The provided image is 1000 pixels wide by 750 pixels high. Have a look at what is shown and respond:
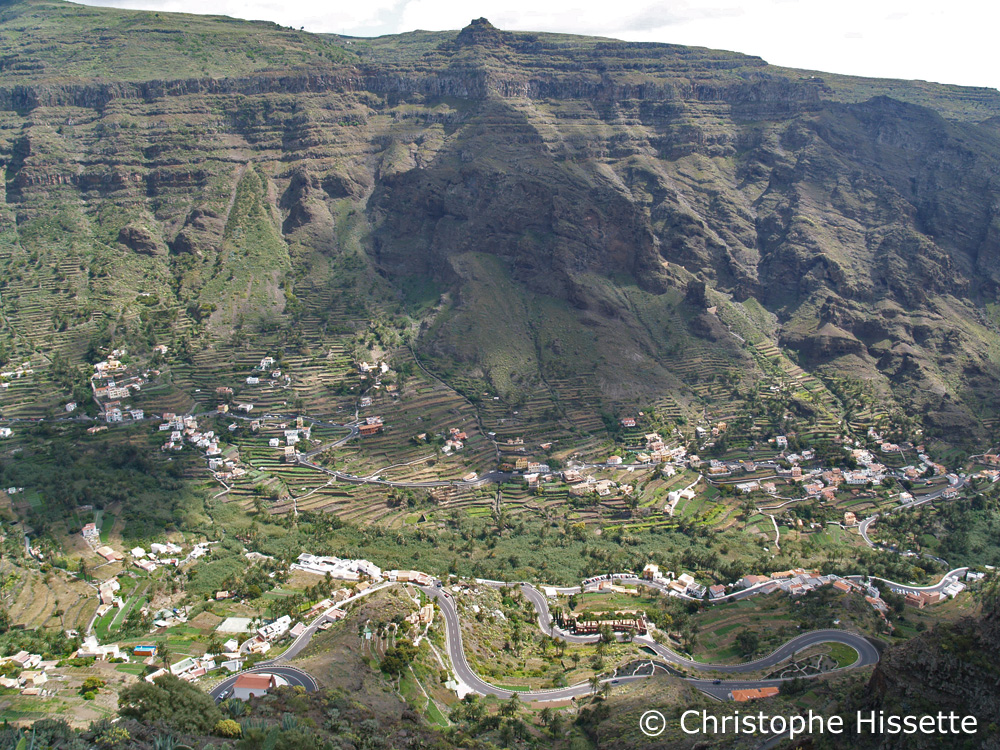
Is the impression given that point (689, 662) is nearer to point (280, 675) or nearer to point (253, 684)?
point (280, 675)

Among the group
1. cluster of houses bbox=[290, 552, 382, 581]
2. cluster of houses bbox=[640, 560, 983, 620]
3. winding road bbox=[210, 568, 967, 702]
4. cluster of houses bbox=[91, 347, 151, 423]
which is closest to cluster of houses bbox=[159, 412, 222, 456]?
cluster of houses bbox=[91, 347, 151, 423]

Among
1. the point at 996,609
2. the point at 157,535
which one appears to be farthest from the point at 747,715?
the point at 157,535

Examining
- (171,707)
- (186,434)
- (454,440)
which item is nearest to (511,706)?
(171,707)

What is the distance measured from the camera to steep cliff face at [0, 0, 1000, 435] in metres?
103

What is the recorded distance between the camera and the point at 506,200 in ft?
375

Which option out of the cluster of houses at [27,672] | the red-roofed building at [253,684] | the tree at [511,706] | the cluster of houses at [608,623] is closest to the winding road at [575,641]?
the cluster of houses at [608,623]

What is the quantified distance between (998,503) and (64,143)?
137m

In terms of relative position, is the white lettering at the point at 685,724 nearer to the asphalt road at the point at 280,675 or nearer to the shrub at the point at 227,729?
the asphalt road at the point at 280,675

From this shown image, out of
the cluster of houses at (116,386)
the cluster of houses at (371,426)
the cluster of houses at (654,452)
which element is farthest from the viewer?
the cluster of houses at (654,452)

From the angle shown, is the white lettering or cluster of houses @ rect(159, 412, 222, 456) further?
cluster of houses @ rect(159, 412, 222, 456)

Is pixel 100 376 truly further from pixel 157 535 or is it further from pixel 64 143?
pixel 64 143

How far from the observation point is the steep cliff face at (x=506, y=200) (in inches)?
4043

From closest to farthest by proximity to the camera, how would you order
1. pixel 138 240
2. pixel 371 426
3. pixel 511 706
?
pixel 511 706, pixel 371 426, pixel 138 240

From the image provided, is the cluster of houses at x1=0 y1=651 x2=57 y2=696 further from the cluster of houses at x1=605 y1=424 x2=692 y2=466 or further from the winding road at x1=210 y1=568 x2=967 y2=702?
the cluster of houses at x1=605 y1=424 x2=692 y2=466
